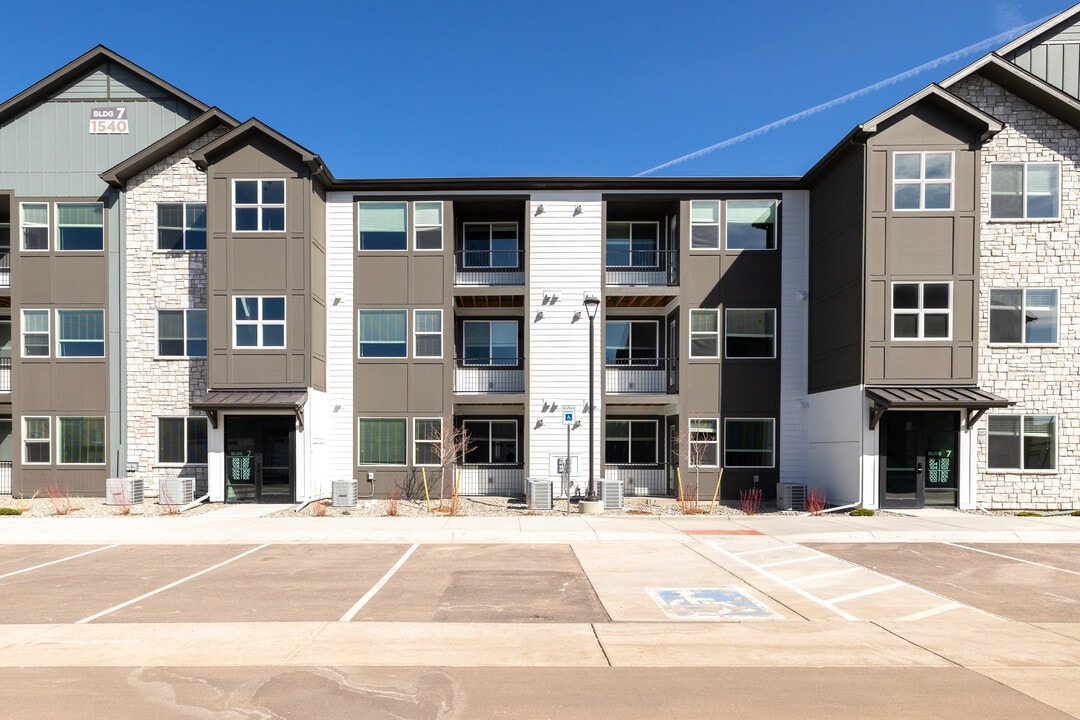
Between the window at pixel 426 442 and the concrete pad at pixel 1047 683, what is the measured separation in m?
→ 16.8

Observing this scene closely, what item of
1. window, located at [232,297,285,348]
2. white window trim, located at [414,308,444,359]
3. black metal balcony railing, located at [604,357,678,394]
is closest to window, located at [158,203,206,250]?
window, located at [232,297,285,348]

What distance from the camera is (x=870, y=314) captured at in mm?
18172

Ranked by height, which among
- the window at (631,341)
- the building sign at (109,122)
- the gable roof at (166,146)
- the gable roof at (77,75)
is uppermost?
the gable roof at (77,75)

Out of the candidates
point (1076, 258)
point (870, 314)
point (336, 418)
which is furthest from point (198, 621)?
point (1076, 258)

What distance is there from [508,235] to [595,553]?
13.3 metres

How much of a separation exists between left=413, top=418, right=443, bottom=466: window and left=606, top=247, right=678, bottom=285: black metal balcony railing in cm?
754

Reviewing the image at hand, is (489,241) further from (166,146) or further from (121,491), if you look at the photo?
(121,491)

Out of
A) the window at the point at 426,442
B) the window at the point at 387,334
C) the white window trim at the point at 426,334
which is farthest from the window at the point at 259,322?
the window at the point at 426,442

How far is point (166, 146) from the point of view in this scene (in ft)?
70.1

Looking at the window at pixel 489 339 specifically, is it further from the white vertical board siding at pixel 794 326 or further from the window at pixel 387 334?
the white vertical board siding at pixel 794 326

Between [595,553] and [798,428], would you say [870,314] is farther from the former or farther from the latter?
[595,553]

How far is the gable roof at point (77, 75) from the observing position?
21812 mm

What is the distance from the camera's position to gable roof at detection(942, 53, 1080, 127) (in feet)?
62.1

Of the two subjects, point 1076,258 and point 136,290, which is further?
point 136,290
